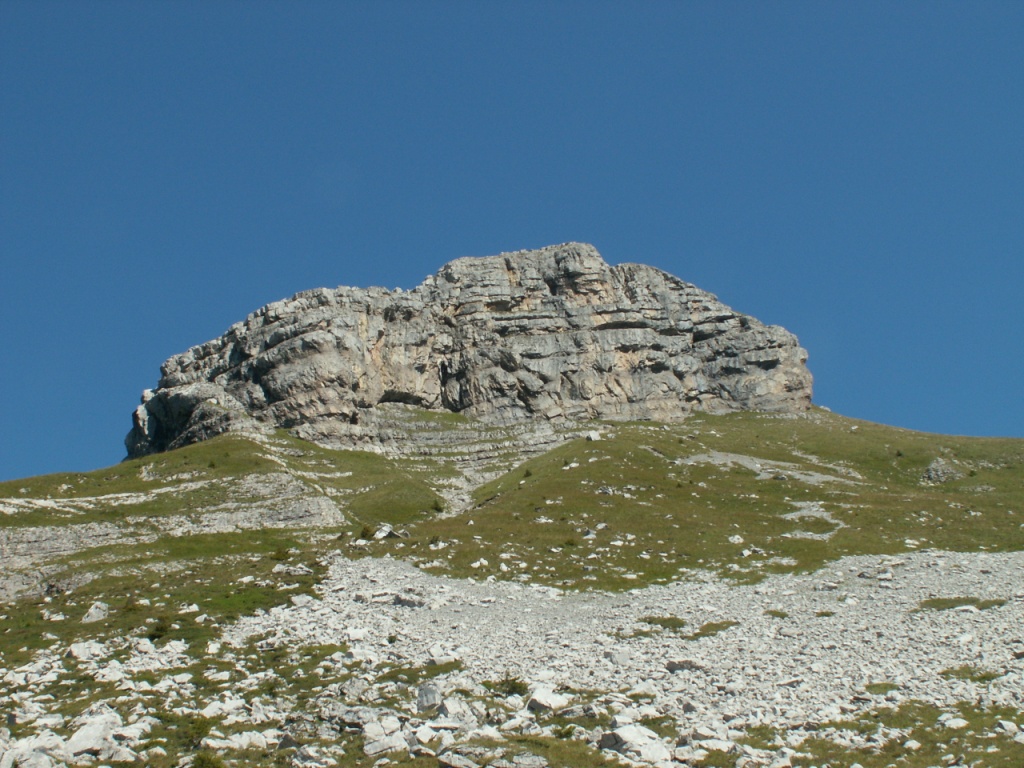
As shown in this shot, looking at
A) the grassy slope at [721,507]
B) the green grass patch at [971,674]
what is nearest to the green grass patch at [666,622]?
the grassy slope at [721,507]

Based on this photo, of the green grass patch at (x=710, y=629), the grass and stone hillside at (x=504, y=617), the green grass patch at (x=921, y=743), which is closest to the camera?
the green grass patch at (x=921, y=743)

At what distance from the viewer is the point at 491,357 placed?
432 ft

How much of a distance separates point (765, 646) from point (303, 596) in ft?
68.8

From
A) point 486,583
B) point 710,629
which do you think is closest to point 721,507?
point 486,583

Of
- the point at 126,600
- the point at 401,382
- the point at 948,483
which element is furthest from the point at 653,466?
the point at 126,600

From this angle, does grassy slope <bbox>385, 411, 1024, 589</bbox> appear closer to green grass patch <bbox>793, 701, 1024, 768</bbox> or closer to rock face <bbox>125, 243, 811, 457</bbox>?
rock face <bbox>125, 243, 811, 457</bbox>

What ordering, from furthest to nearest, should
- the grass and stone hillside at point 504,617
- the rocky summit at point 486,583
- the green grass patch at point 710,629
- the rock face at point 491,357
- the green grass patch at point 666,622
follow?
the rock face at point 491,357, the green grass patch at point 666,622, the green grass patch at point 710,629, the rocky summit at point 486,583, the grass and stone hillside at point 504,617

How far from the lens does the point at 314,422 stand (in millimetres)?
113562

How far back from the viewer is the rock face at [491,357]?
117 m

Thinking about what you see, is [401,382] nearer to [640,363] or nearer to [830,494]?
[640,363]

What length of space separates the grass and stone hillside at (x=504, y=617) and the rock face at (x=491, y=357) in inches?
1223

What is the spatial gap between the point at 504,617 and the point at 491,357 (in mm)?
94442

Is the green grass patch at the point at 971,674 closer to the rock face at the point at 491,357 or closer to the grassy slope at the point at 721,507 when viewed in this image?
the grassy slope at the point at 721,507

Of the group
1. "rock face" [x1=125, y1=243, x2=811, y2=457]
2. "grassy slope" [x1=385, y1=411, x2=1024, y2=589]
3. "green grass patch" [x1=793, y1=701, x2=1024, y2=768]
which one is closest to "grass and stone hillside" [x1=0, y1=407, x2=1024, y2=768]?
"green grass patch" [x1=793, y1=701, x2=1024, y2=768]
